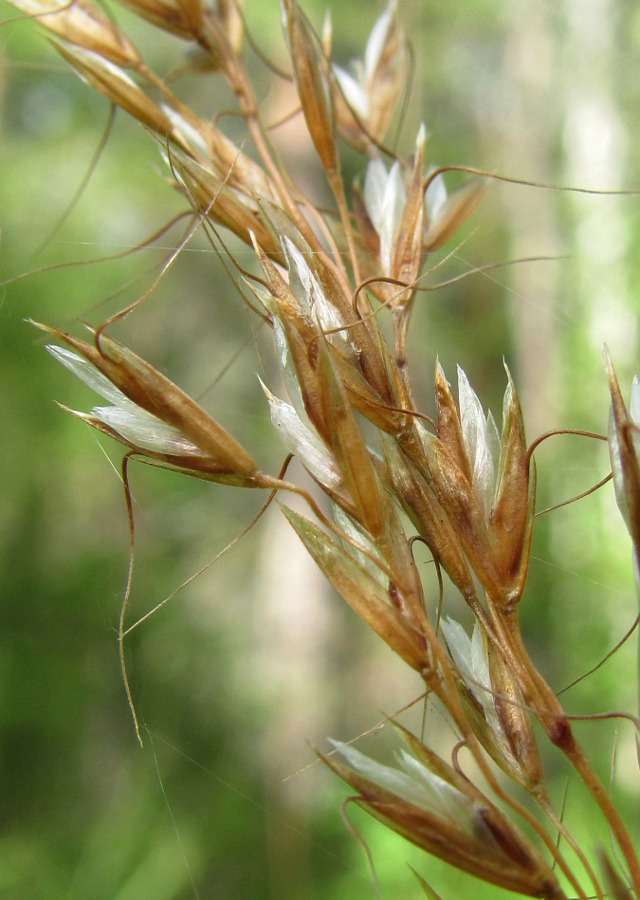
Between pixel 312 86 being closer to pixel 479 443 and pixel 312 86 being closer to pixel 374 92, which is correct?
pixel 374 92

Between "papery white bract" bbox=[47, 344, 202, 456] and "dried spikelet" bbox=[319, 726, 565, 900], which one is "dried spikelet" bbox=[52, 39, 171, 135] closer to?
"papery white bract" bbox=[47, 344, 202, 456]

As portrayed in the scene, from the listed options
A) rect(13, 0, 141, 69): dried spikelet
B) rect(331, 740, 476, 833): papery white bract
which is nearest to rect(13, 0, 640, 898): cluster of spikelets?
rect(331, 740, 476, 833): papery white bract

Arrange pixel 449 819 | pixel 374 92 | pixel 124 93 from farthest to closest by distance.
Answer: pixel 374 92 → pixel 124 93 → pixel 449 819

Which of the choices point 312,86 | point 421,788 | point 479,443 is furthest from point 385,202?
point 421,788

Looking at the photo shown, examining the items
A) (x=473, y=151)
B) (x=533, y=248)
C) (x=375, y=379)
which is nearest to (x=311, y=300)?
(x=375, y=379)

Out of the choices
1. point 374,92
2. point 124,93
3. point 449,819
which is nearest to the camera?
point 449,819

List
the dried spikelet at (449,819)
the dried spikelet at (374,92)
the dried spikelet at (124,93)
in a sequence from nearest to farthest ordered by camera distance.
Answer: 1. the dried spikelet at (449,819)
2. the dried spikelet at (124,93)
3. the dried spikelet at (374,92)

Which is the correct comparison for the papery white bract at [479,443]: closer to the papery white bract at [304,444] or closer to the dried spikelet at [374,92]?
the papery white bract at [304,444]

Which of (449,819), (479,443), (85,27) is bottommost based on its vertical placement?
(449,819)

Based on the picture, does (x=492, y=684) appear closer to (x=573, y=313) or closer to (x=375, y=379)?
(x=375, y=379)

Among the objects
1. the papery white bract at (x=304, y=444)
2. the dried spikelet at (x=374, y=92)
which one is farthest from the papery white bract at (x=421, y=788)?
the dried spikelet at (x=374, y=92)

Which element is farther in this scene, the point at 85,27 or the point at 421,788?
the point at 85,27
